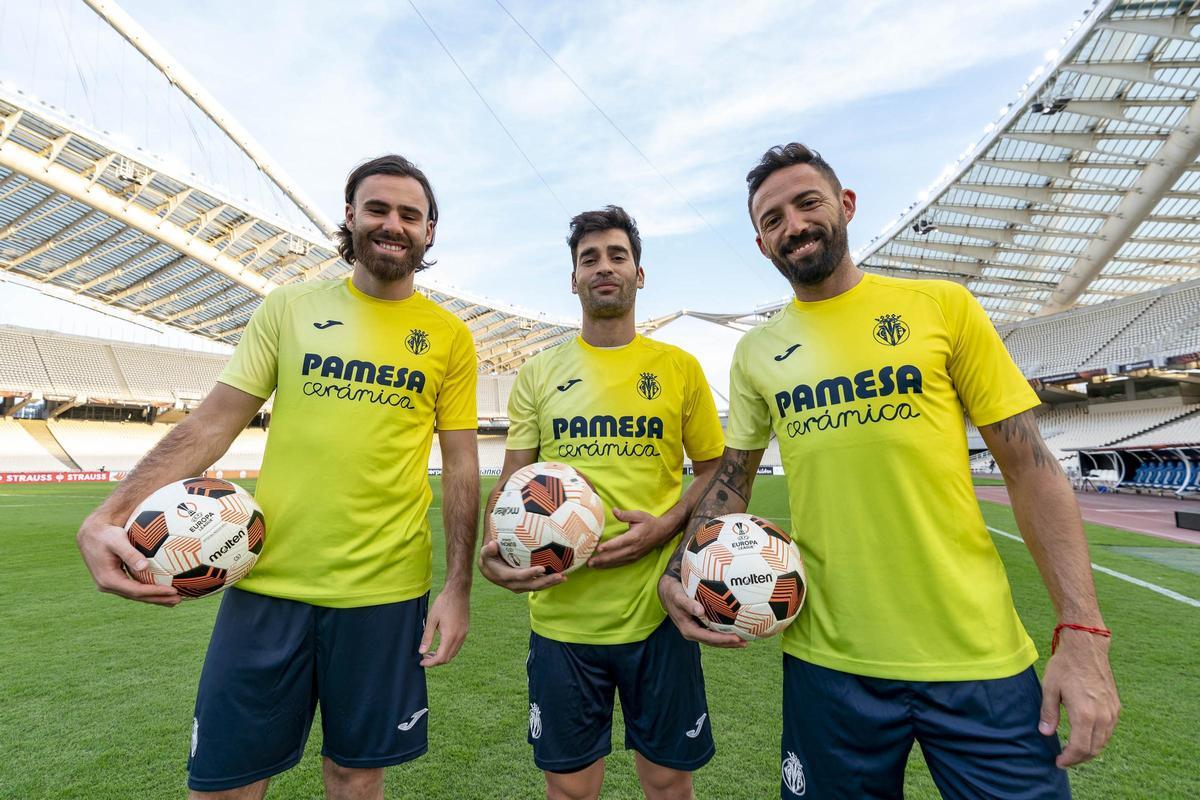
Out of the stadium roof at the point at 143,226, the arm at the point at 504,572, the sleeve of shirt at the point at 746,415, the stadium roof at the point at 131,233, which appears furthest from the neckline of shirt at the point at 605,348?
the stadium roof at the point at 143,226

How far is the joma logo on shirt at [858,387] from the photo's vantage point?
1720 millimetres

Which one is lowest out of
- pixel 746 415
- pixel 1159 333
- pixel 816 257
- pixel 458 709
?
pixel 458 709

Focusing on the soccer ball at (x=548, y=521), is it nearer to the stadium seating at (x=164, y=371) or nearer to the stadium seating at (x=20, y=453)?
the stadium seating at (x=20, y=453)

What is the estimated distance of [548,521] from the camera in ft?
6.73

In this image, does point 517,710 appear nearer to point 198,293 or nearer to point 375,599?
point 375,599

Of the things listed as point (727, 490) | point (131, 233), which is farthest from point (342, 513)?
point (131, 233)

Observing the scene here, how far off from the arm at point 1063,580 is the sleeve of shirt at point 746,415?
0.67 m

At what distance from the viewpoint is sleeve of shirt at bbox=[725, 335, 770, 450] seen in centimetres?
207

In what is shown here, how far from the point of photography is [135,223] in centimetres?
2314

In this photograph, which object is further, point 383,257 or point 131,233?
point 131,233

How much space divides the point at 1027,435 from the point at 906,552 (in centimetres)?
49

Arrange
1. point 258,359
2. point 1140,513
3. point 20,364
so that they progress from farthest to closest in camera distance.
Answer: point 20,364
point 1140,513
point 258,359

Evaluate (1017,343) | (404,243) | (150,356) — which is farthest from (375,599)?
(150,356)

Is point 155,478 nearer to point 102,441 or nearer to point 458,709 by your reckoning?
point 458,709
